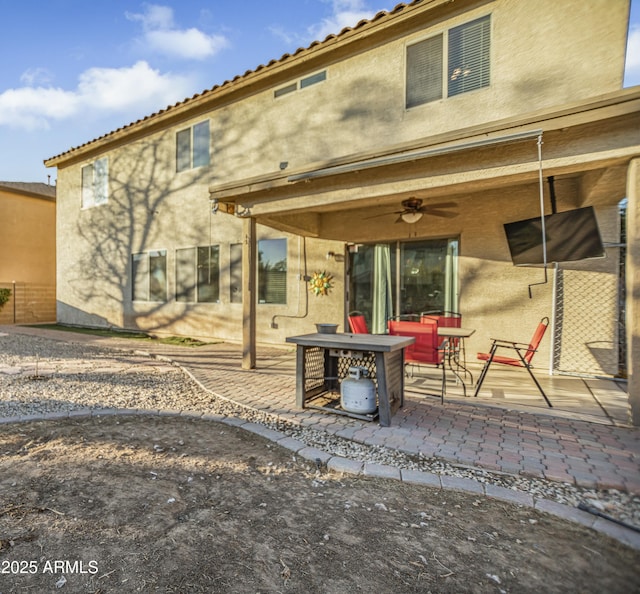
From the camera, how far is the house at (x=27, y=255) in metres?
14.9

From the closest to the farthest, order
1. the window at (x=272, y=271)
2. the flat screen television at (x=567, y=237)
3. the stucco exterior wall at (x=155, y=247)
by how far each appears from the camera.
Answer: the flat screen television at (x=567, y=237) < the stucco exterior wall at (x=155, y=247) < the window at (x=272, y=271)

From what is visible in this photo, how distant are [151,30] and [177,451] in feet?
31.9

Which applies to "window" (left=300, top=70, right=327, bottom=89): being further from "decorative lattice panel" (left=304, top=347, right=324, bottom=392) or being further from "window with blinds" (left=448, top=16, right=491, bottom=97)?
"decorative lattice panel" (left=304, top=347, right=324, bottom=392)

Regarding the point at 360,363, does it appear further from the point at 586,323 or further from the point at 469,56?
the point at 469,56

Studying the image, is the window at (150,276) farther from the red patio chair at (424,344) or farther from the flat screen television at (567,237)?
the flat screen television at (567,237)

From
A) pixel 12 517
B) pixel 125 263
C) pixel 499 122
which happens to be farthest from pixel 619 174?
pixel 125 263

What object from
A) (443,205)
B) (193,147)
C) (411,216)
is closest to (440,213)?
(443,205)

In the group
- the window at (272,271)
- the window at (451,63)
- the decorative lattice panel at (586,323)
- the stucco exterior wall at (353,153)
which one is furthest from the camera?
the window at (272,271)

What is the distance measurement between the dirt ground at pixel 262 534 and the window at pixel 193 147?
873 cm

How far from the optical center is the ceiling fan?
6359 millimetres

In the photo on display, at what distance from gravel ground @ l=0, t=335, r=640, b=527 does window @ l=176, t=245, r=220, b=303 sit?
266 centimetres

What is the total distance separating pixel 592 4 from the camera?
17.7 ft

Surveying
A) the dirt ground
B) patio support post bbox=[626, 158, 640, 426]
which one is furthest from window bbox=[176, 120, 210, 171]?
patio support post bbox=[626, 158, 640, 426]

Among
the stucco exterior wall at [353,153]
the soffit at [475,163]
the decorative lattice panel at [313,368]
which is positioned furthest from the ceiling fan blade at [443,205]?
the decorative lattice panel at [313,368]
